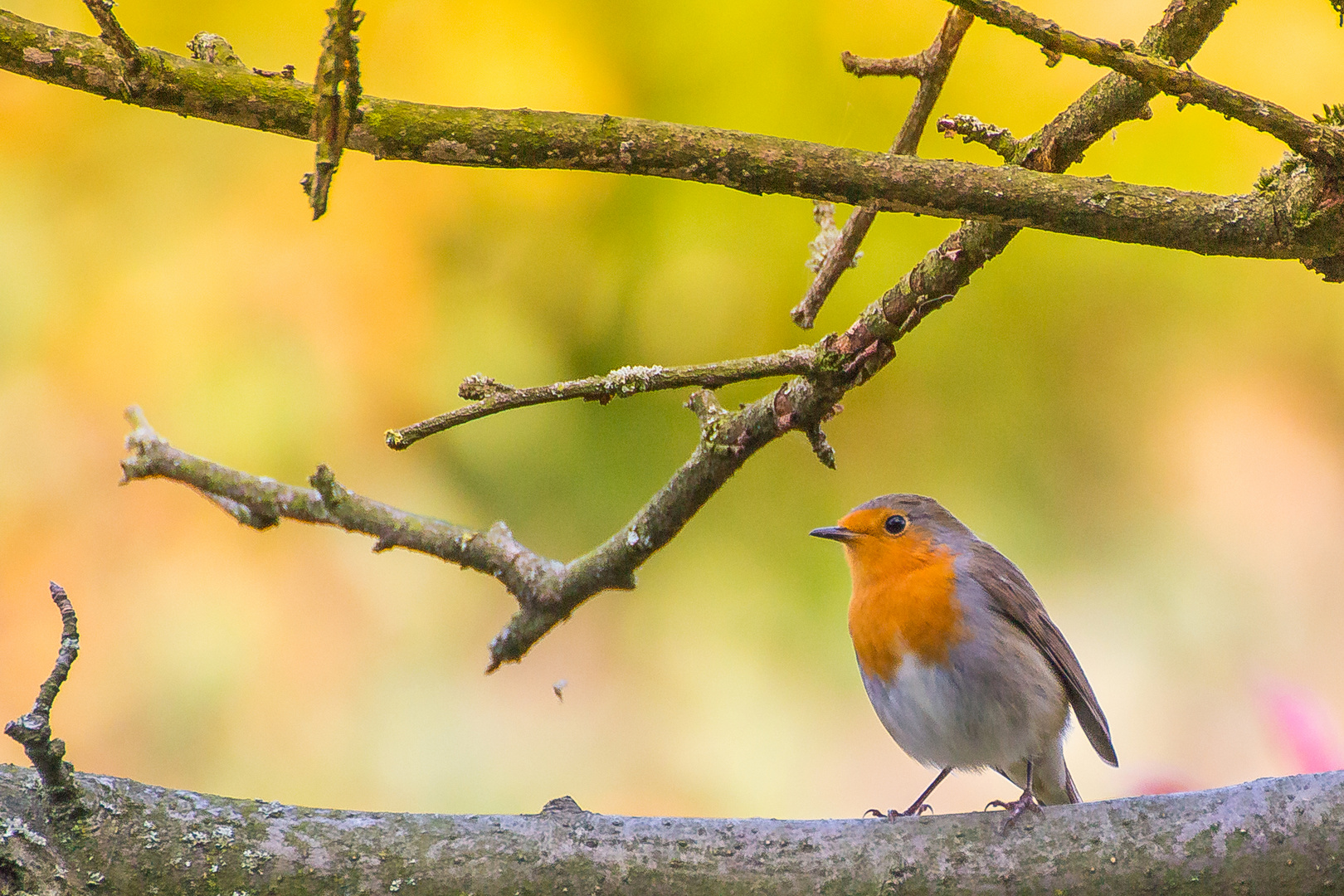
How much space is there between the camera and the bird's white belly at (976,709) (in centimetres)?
241

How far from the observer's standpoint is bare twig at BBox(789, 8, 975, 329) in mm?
2223

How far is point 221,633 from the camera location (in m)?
3.29

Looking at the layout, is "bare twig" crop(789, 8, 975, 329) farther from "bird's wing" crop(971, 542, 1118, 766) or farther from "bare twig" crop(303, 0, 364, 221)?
"bare twig" crop(303, 0, 364, 221)

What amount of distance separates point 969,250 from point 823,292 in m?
0.48

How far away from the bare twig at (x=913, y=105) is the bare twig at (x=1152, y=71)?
0.83 metres

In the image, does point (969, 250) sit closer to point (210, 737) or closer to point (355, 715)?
point (355, 715)

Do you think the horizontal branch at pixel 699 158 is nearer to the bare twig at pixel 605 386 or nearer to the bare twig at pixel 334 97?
the bare twig at pixel 334 97

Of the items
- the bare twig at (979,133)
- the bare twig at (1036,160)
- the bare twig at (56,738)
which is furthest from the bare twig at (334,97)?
the bare twig at (1036,160)

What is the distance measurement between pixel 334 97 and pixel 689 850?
3.70ft

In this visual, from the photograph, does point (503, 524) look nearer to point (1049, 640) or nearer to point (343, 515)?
point (343, 515)

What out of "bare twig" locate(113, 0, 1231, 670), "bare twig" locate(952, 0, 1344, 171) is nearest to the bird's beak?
"bare twig" locate(113, 0, 1231, 670)

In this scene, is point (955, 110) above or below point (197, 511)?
above

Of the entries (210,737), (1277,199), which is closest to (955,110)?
(1277,199)

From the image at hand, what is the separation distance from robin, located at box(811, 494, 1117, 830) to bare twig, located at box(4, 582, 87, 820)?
1.55m
